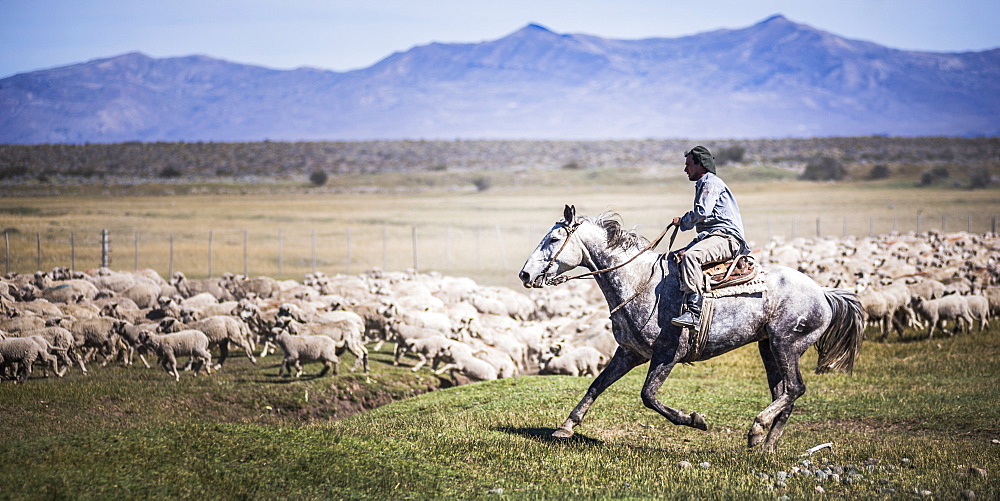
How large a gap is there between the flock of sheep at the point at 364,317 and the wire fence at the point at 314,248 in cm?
1080

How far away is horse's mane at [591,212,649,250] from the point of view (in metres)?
11.3

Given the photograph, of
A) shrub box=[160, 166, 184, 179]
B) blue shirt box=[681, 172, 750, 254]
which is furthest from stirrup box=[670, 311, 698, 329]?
shrub box=[160, 166, 184, 179]

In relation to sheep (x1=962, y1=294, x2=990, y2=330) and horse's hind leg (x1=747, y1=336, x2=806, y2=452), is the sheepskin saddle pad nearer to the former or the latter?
horse's hind leg (x1=747, y1=336, x2=806, y2=452)

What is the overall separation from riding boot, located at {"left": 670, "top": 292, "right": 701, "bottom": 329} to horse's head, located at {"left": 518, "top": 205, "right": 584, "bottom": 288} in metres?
1.33

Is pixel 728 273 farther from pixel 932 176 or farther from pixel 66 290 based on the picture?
pixel 932 176

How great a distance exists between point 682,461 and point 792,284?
2.47 meters

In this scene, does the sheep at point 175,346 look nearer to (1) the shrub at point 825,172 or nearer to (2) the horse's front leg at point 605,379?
(2) the horse's front leg at point 605,379

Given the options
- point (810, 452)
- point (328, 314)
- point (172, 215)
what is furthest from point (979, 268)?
point (172, 215)

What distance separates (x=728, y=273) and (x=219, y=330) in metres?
12.3

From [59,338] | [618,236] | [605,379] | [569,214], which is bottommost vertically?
[59,338]

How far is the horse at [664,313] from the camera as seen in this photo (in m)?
10.9

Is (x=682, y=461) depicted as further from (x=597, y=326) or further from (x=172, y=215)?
(x=172, y=215)

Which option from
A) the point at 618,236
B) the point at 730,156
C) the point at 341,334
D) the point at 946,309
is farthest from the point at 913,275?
the point at 730,156

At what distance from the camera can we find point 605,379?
36.6ft
